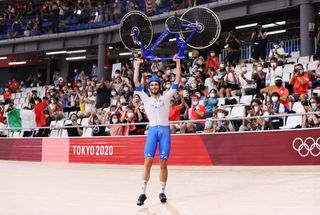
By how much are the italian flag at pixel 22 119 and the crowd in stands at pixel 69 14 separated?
687 cm

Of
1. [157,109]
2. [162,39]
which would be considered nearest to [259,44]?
[162,39]

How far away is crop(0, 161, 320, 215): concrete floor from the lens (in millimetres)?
6504

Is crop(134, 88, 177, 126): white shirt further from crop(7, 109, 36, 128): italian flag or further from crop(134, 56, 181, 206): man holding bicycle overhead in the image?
crop(7, 109, 36, 128): italian flag

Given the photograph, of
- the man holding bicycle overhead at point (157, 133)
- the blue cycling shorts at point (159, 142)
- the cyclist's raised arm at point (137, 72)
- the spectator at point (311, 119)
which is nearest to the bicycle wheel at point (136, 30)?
the cyclist's raised arm at point (137, 72)

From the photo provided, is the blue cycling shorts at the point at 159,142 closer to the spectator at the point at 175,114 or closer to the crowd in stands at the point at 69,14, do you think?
the spectator at the point at 175,114

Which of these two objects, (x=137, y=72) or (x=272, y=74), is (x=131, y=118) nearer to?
(x=272, y=74)

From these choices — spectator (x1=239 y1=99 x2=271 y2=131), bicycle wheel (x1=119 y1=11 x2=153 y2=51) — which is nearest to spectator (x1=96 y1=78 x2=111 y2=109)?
spectator (x1=239 y1=99 x2=271 y2=131)

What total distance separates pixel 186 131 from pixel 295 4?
25.4 ft

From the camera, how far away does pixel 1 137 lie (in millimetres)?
16969

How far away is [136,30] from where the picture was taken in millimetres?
8570

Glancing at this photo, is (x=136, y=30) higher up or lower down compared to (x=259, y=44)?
lower down

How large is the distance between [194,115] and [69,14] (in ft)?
44.6

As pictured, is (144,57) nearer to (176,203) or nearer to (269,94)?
(176,203)

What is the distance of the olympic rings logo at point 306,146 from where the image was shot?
1003 centimetres
